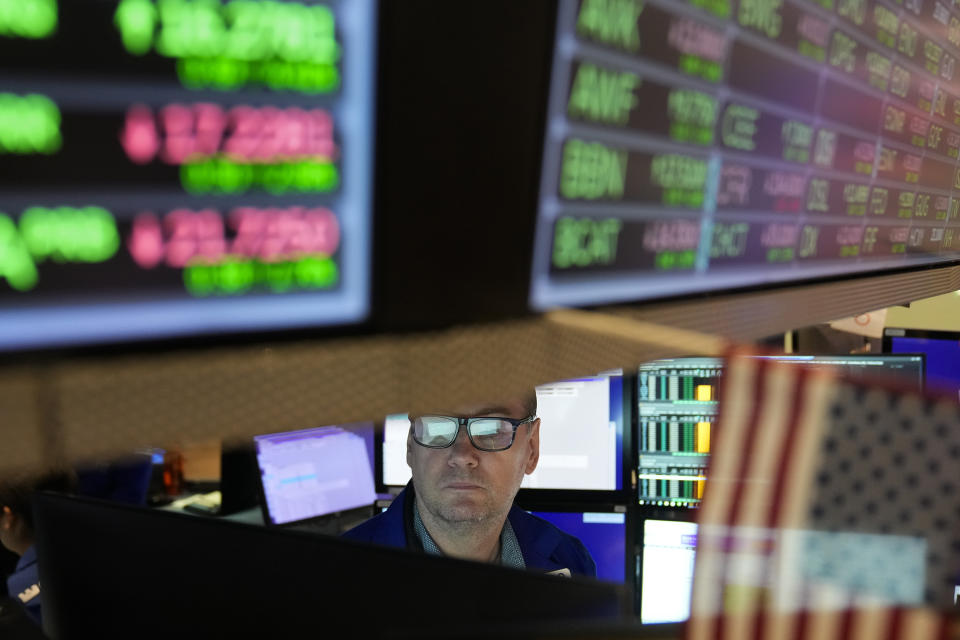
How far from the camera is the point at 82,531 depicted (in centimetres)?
111

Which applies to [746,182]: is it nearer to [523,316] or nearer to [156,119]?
[523,316]

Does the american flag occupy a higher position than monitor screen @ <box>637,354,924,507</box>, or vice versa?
the american flag

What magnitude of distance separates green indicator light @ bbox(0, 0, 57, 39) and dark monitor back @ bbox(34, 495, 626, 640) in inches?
24.3

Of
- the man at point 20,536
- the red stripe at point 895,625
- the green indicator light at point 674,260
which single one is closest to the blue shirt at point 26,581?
the man at point 20,536

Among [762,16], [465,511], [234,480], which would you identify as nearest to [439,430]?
[465,511]

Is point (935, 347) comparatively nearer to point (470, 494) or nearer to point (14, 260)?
point (470, 494)

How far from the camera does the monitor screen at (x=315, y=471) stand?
320 centimetres

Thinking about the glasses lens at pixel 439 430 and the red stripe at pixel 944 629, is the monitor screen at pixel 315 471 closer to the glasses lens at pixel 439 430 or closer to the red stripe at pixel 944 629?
the glasses lens at pixel 439 430

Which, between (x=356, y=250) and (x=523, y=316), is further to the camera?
(x=523, y=316)

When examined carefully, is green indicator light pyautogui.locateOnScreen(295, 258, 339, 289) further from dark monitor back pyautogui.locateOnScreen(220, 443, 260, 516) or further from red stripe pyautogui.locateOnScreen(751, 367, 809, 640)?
dark monitor back pyautogui.locateOnScreen(220, 443, 260, 516)

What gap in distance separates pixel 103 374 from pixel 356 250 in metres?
0.21

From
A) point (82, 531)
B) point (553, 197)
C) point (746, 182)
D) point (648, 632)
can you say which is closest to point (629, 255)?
point (553, 197)

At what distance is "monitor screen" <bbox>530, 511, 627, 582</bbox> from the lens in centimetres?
248

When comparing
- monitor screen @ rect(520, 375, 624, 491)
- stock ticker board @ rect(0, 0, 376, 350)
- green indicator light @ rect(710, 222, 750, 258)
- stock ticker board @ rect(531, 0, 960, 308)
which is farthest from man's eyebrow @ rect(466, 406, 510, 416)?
stock ticker board @ rect(0, 0, 376, 350)
